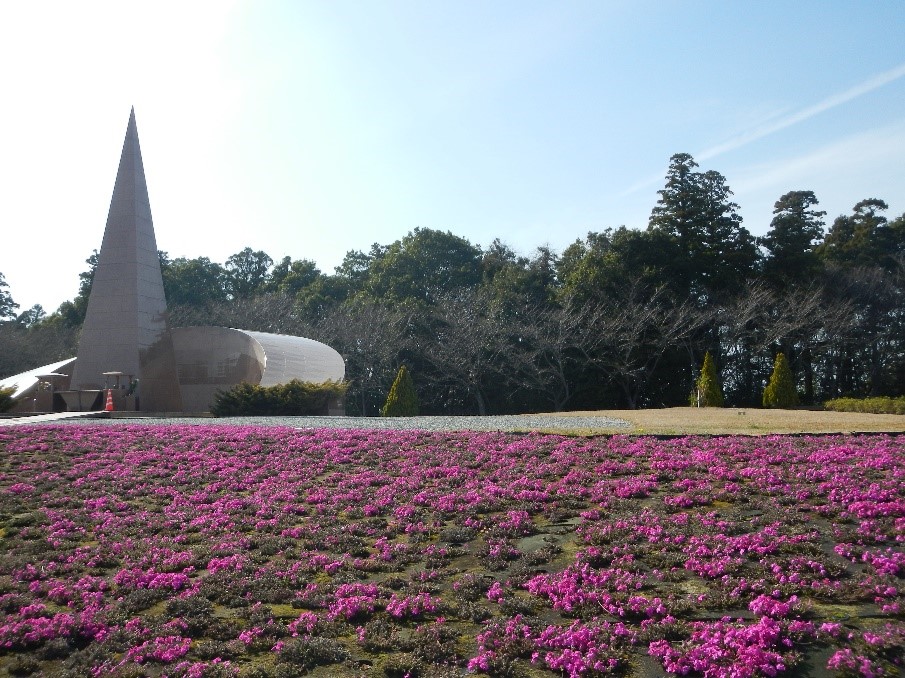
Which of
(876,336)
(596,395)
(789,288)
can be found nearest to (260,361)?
(596,395)

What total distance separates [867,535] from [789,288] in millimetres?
29871

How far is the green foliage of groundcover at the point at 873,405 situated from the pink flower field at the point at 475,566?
36.5ft

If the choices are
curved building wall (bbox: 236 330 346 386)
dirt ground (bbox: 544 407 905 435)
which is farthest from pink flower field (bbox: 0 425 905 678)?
curved building wall (bbox: 236 330 346 386)

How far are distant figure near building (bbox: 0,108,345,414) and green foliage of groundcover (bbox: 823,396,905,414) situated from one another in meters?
16.8

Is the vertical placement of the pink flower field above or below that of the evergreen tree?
below

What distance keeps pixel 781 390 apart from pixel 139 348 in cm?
2065

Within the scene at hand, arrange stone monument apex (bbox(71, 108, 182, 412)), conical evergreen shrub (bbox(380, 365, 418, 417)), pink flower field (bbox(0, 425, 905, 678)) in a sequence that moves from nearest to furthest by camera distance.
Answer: pink flower field (bbox(0, 425, 905, 678)) < conical evergreen shrub (bbox(380, 365, 418, 417)) < stone monument apex (bbox(71, 108, 182, 412))

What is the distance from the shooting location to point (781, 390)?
2389cm

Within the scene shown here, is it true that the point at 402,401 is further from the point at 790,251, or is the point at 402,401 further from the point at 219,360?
the point at 790,251

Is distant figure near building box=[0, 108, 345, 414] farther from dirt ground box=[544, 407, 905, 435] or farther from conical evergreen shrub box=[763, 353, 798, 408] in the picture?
conical evergreen shrub box=[763, 353, 798, 408]

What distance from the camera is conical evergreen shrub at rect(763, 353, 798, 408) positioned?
23.8 meters

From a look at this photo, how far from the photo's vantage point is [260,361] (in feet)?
80.9

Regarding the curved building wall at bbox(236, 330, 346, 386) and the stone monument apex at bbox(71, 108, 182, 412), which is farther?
Result: the curved building wall at bbox(236, 330, 346, 386)

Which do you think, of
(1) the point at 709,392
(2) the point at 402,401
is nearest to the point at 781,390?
(1) the point at 709,392
